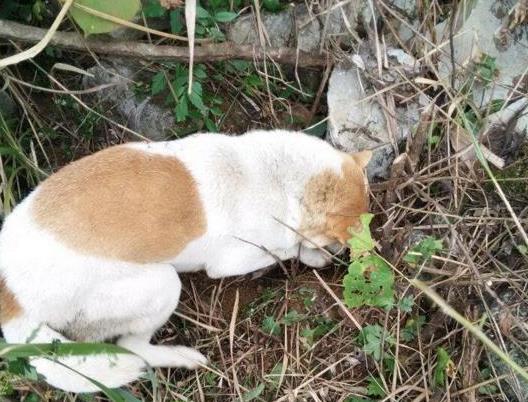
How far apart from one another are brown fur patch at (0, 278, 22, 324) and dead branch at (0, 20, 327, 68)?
49.3 inches

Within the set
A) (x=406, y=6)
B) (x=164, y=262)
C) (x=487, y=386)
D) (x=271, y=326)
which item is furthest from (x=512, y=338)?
(x=406, y=6)

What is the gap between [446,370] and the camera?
2.89m

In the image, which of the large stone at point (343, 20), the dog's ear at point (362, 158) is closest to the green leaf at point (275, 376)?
the dog's ear at point (362, 158)

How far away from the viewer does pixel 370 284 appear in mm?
2832

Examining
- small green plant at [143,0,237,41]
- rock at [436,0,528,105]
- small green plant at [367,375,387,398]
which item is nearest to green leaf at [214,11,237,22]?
small green plant at [143,0,237,41]

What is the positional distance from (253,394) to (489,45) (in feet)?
7.21

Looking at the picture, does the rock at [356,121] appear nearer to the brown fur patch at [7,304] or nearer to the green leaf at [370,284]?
the green leaf at [370,284]

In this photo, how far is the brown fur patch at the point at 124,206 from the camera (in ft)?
8.70

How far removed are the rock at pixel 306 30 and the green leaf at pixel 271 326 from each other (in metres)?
1.46

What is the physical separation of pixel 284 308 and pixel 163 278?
0.67 metres

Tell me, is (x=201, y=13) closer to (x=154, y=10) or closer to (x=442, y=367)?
(x=154, y=10)

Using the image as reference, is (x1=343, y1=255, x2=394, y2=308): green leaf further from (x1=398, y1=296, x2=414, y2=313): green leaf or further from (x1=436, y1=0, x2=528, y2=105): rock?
(x1=436, y1=0, x2=528, y2=105): rock

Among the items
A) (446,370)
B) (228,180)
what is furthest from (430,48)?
(446,370)

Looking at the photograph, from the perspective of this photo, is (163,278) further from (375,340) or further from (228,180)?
(375,340)
